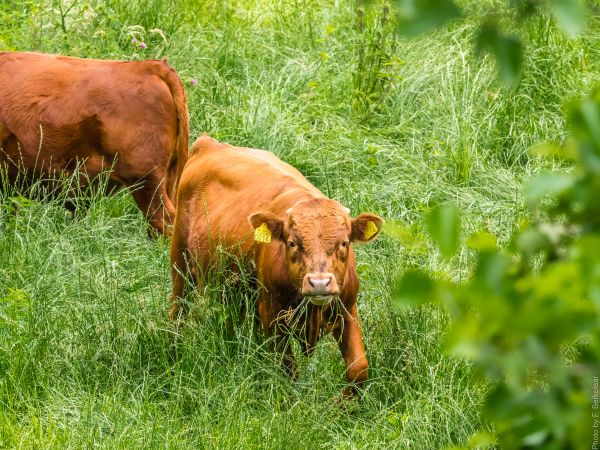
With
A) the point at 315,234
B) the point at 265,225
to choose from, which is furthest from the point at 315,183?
the point at 315,234

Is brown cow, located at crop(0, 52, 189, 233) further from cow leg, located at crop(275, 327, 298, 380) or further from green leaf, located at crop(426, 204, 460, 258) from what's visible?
green leaf, located at crop(426, 204, 460, 258)

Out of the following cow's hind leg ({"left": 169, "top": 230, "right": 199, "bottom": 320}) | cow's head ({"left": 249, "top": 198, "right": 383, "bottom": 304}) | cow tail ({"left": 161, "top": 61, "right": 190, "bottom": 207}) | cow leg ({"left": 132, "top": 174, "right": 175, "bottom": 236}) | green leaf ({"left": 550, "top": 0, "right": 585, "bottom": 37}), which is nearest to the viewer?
green leaf ({"left": 550, "top": 0, "right": 585, "bottom": 37})

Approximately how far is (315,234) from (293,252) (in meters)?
0.14

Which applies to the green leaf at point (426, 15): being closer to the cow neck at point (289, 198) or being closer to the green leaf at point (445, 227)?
the green leaf at point (445, 227)

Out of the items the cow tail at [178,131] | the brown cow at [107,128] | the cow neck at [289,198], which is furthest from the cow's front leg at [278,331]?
the cow tail at [178,131]

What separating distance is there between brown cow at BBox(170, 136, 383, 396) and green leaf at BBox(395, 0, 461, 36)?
12.7 ft

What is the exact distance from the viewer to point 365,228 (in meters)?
5.79

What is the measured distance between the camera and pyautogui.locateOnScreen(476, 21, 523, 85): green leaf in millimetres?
1465

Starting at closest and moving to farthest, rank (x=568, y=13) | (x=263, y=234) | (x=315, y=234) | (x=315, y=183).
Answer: (x=568, y=13)
(x=315, y=234)
(x=263, y=234)
(x=315, y=183)

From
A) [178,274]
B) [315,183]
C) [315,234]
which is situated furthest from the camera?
[315,183]

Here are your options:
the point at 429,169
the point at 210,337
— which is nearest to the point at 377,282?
the point at 210,337

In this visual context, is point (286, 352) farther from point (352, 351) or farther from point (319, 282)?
point (319, 282)

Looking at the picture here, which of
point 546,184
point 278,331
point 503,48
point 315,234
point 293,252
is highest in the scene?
point 503,48

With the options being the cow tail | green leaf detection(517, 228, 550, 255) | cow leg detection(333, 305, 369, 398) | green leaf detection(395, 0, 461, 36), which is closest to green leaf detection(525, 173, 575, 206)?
green leaf detection(517, 228, 550, 255)
